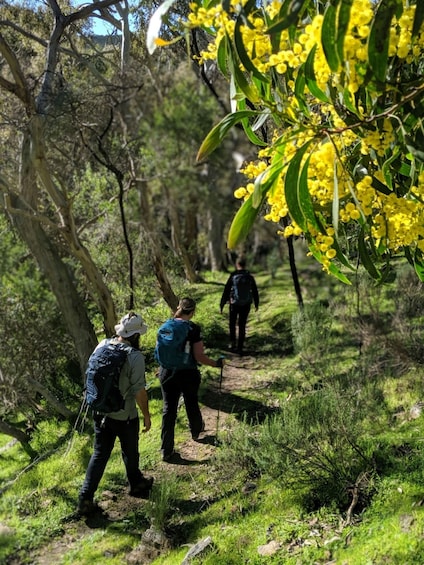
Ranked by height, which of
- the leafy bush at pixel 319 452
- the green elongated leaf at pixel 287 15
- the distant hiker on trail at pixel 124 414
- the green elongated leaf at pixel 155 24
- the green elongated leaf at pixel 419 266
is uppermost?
the green elongated leaf at pixel 155 24

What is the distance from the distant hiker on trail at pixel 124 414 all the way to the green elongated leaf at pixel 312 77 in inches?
113

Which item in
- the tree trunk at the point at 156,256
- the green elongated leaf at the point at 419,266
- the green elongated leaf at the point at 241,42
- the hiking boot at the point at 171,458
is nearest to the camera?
the green elongated leaf at the point at 241,42

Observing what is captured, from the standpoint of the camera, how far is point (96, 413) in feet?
14.8

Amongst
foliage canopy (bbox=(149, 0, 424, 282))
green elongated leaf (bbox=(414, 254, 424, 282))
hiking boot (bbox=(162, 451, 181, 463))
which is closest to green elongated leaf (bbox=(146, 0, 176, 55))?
foliage canopy (bbox=(149, 0, 424, 282))

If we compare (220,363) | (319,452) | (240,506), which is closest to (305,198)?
(319,452)

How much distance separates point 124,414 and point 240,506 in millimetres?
1186

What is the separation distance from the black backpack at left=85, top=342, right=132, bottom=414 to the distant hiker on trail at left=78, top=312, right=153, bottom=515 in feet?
0.08

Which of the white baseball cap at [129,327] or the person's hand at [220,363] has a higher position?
the white baseball cap at [129,327]

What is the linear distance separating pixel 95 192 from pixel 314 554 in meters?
9.60

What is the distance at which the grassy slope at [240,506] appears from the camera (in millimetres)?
3424

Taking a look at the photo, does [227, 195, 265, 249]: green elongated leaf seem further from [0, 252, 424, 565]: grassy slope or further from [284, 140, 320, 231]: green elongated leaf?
[0, 252, 424, 565]: grassy slope

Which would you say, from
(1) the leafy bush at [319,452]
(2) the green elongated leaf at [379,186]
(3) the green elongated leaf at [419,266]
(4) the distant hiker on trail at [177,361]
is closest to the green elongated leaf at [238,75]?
(2) the green elongated leaf at [379,186]

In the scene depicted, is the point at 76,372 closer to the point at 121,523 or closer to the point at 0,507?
the point at 0,507

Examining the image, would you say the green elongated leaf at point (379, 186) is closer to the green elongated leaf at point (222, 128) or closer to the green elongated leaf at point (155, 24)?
the green elongated leaf at point (222, 128)
